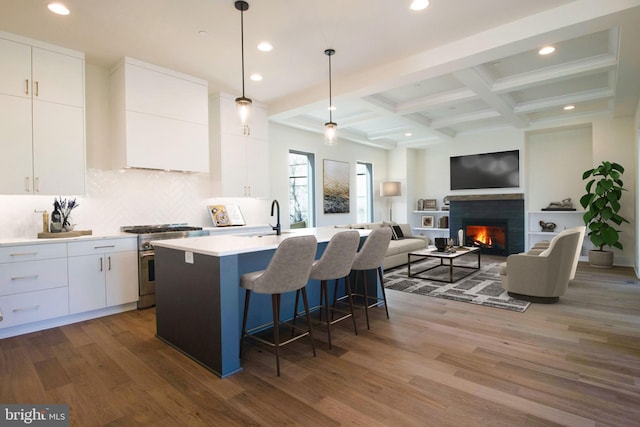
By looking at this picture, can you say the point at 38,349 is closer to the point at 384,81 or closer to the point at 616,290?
the point at 384,81

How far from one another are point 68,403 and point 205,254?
1.19 m

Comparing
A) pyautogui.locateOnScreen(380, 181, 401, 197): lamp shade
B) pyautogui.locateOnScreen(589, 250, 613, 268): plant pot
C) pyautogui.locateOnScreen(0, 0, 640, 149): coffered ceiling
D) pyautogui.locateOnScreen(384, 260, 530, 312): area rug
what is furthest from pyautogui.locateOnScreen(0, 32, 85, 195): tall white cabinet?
pyautogui.locateOnScreen(589, 250, 613, 268): plant pot

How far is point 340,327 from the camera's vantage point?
3250mm

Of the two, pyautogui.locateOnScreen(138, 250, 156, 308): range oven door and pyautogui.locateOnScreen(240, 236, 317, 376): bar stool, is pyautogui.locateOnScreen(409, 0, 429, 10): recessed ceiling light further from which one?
pyautogui.locateOnScreen(138, 250, 156, 308): range oven door

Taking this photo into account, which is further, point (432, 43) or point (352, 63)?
point (352, 63)

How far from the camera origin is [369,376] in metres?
2.31

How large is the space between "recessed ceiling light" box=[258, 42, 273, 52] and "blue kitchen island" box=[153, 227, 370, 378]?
2127mm

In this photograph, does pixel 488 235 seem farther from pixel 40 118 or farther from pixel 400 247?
pixel 40 118

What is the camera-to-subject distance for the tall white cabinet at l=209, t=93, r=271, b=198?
4.89 metres

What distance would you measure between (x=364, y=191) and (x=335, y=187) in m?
1.53

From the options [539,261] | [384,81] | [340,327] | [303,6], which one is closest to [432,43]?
[384,81]

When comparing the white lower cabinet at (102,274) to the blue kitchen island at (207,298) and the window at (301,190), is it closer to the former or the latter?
the blue kitchen island at (207,298)

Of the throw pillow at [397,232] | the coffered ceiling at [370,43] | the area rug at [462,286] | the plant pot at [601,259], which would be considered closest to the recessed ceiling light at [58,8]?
the coffered ceiling at [370,43]

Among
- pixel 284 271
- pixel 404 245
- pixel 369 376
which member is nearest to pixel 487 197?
pixel 404 245
